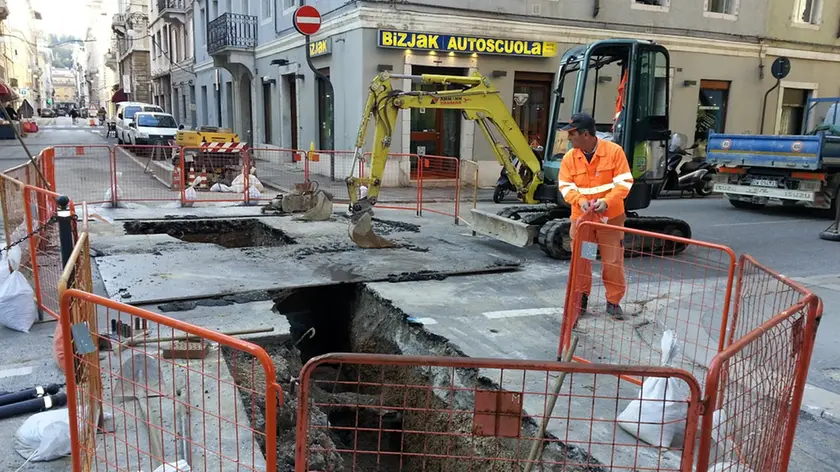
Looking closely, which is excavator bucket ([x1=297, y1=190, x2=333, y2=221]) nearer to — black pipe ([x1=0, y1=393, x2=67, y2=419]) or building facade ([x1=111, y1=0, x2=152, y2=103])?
black pipe ([x1=0, y1=393, x2=67, y2=419])

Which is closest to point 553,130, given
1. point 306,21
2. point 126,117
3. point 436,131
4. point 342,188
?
point 342,188

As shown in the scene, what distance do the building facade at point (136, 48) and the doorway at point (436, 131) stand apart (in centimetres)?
3832

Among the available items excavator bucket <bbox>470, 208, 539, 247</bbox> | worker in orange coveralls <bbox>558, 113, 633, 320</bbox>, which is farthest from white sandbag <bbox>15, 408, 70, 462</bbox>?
Result: excavator bucket <bbox>470, 208, 539, 247</bbox>

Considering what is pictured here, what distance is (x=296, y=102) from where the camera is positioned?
68.6 feet

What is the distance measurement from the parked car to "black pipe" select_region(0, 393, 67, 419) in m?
21.1

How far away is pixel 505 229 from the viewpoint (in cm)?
873

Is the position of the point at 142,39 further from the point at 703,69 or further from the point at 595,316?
the point at 595,316

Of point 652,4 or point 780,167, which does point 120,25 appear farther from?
point 780,167

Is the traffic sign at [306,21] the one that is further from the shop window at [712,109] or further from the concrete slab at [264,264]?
the shop window at [712,109]

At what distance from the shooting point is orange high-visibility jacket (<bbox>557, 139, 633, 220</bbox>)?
5.55 m

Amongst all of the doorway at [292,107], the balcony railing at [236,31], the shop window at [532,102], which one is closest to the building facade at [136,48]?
the balcony railing at [236,31]

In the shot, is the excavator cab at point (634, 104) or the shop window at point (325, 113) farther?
the shop window at point (325, 113)

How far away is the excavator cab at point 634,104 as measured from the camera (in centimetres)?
838

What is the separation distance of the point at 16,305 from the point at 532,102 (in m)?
15.0
